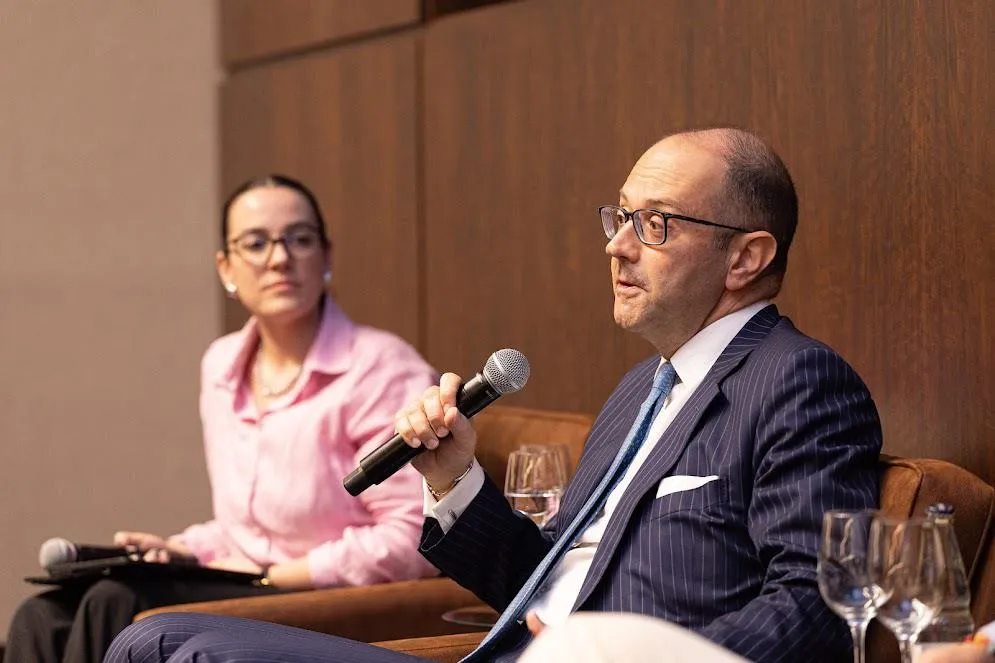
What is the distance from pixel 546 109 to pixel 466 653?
1654mm

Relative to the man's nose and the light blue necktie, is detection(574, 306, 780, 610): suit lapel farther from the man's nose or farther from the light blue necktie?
the man's nose

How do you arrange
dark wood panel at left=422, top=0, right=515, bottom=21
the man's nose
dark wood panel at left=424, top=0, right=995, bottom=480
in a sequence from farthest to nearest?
dark wood panel at left=422, top=0, right=515, bottom=21 < dark wood panel at left=424, top=0, right=995, bottom=480 < the man's nose

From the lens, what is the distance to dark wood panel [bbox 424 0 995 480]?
2486mm

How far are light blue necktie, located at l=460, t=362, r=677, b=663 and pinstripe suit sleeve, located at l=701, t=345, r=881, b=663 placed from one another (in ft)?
0.99

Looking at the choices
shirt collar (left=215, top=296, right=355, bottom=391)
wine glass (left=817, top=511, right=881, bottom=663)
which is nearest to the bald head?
wine glass (left=817, top=511, right=881, bottom=663)

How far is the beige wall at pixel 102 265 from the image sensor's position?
5090mm

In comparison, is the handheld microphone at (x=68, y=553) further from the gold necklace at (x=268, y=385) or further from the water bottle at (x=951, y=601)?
the water bottle at (x=951, y=601)

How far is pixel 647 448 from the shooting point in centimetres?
228

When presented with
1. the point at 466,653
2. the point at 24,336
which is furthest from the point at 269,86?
the point at 466,653

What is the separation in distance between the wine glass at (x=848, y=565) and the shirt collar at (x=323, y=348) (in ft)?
5.73

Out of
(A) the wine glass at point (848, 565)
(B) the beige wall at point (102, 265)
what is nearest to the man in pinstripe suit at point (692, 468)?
(A) the wine glass at point (848, 565)

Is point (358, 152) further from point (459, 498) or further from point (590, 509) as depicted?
point (590, 509)

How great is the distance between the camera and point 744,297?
7.48ft

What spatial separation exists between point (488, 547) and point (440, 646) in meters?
0.19
